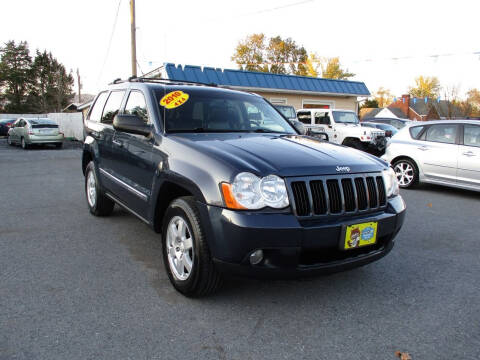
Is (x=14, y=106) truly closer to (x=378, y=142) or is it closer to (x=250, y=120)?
(x=378, y=142)

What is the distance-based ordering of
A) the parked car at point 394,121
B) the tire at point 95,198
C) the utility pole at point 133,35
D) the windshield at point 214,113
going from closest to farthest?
the windshield at point 214,113 → the tire at point 95,198 → the utility pole at point 133,35 → the parked car at point 394,121

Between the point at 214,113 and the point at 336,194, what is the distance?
1.74 meters

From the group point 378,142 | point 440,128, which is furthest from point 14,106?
point 440,128

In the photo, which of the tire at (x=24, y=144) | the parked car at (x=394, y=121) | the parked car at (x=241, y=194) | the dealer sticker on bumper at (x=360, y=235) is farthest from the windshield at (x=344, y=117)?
the tire at (x=24, y=144)

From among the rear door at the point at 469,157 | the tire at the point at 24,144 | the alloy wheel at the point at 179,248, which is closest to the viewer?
the alloy wheel at the point at 179,248

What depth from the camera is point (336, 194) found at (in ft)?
9.53

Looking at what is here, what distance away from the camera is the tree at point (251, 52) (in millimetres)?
54844

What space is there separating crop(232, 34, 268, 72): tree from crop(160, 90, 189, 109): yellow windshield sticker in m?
52.9

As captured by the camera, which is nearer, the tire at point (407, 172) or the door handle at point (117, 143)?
the door handle at point (117, 143)

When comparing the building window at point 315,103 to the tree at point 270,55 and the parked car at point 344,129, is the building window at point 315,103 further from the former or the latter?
the tree at point 270,55

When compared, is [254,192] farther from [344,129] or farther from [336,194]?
[344,129]

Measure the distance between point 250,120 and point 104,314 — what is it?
2405 millimetres

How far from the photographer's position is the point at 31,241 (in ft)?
14.9

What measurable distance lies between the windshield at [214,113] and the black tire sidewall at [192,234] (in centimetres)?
86
